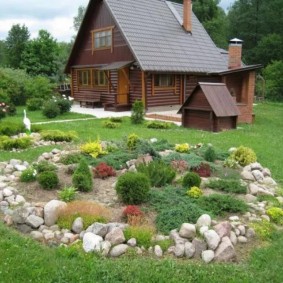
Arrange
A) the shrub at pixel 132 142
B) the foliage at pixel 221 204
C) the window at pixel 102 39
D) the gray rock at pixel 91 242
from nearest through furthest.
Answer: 1. the gray rock at pixel 91 242
2. the foliage at pixel 221 204
3. the shrub at pixel 132 142
4. the window at pixel 102 39

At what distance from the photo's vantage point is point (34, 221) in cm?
502

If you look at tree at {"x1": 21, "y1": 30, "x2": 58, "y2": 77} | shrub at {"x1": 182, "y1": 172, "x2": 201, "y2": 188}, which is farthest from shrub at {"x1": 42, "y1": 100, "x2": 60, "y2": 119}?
tree at {"x1": 21, "y1": 30, "x2": 58, "y2": 77}

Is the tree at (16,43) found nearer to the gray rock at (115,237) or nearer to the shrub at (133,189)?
the shrub at (133,189)

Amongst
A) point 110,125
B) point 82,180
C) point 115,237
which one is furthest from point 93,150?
point 110,125

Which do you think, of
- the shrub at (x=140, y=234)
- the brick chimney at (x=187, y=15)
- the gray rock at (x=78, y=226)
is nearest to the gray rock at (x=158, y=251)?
the shrub at (x=140, y=234)

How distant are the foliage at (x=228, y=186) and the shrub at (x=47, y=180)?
247 centimetres

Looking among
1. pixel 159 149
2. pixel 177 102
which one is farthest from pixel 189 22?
pixel 159 149

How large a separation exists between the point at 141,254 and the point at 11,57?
1351 inches

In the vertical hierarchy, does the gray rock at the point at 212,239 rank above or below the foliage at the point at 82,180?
below

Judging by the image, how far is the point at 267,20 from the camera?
42812 mm

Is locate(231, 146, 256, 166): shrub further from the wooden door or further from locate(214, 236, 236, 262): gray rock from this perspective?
the wooden door

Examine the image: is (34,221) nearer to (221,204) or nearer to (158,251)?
(158,251)

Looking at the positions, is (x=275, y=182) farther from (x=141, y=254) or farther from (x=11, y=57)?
(x=11, y=57)

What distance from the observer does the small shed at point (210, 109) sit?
13.5 meters
